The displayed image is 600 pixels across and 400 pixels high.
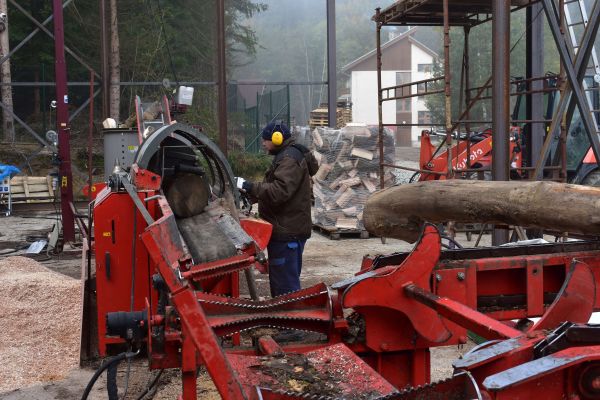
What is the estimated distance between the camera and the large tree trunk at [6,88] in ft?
66.1

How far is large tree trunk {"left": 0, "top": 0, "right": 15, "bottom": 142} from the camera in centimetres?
2015

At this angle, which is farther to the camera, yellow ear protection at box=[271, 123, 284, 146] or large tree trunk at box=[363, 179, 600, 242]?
yellow ear protection at box=[271, 123, 284, 146]

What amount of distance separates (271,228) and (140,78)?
2151 centimetres

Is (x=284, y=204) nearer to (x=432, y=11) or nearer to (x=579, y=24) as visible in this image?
(x=432, y=11)

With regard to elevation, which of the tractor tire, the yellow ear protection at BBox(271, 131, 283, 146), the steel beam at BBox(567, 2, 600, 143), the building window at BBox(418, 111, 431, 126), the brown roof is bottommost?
the tractor tire

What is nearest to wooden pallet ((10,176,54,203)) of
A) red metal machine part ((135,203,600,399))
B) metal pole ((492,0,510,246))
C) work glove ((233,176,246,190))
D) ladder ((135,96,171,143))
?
ladder ((135,96,171,143))

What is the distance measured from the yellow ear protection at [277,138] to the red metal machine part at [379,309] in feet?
9.19

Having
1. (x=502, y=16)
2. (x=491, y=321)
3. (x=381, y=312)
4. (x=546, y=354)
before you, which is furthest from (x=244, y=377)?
(x=502, y=16)

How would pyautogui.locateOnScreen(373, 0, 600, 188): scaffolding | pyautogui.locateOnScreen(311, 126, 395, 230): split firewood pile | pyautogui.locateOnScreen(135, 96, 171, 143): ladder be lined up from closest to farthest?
pyautogui.locateOnScreen(373, 0, 600, 188): scaffolding < pyautogui.locateOnScreen(135, 96, 171, 143): ladder < pyautogui.locateOnScreen(311, 126, 395, 230): split firewood pile

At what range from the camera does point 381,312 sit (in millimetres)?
3340

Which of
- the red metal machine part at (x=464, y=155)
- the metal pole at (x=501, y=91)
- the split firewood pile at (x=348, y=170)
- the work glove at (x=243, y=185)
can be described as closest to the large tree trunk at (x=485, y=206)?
the work glove at (x=243, y=185)

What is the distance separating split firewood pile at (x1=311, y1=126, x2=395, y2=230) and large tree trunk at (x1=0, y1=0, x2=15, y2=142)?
35.3 ft

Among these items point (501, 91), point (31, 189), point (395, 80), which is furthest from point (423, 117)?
point (501, 91)

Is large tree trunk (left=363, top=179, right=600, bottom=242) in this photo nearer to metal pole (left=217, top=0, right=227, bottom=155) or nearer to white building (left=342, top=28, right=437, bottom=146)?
metal pole (left=217, top=0, right=227, bottom=155)
